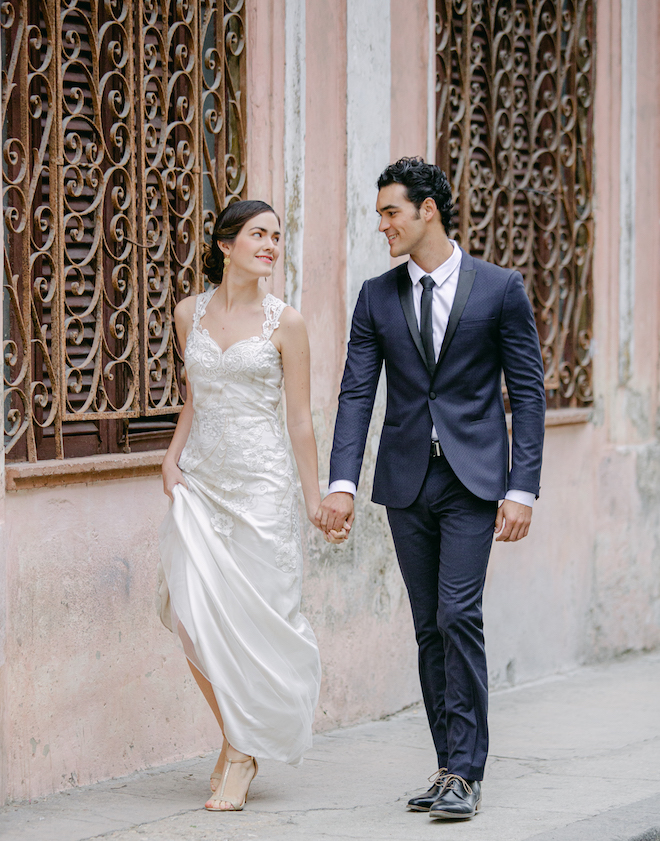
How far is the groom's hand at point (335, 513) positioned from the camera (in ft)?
15.3

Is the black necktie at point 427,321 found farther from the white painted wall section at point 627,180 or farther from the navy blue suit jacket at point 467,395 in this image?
the white painted wall section at point 627,180

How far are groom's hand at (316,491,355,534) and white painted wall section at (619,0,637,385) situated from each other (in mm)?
3836

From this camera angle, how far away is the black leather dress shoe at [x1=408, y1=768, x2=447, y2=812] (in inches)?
185

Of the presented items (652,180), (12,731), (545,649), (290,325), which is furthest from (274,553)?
(652,180)

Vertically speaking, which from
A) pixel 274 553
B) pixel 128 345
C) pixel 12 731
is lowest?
pixel 12 731

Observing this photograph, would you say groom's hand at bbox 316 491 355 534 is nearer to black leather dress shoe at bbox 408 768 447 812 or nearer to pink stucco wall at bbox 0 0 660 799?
black leather dress shoe at bbox 408 768 447 812

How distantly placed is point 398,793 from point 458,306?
5.97 feet

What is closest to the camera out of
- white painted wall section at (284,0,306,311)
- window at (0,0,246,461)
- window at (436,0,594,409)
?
window at (0,0,246,461)

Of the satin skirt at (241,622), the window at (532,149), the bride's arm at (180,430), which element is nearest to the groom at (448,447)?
the satin skirt at (241,622)

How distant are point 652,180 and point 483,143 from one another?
4.80ft

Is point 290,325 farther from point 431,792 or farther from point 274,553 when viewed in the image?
point 431,792

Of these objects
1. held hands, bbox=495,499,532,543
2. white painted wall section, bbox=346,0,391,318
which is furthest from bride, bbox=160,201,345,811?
white painted wall section, bbox=346,0,391,318

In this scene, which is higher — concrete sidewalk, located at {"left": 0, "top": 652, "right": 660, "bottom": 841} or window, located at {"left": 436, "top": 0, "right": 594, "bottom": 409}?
window, located at {"left": 436, "top": 0, "right": 594, "bottom": 409}

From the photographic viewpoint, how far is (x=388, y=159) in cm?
653
